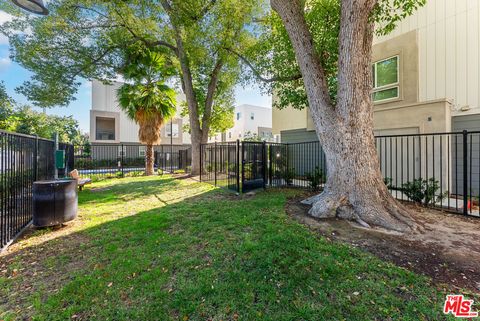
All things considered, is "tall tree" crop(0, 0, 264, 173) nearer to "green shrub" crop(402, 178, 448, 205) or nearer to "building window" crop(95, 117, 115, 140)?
"green shrub" crop(402, 178, 448, 205)

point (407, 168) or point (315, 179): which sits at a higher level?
point (407, 168)

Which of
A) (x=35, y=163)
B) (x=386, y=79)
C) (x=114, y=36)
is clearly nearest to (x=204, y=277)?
(x=35, y=163)

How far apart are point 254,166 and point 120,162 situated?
36.6ft

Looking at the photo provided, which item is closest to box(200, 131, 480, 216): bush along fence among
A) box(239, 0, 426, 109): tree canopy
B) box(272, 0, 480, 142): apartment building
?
box(272, 0, 480, 142): apartment building

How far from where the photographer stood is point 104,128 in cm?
2441

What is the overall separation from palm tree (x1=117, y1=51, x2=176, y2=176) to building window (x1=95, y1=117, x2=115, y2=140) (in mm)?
12663

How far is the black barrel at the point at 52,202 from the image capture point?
4273 mm

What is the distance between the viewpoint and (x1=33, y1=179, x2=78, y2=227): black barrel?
427 cm

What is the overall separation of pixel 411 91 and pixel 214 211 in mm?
8518

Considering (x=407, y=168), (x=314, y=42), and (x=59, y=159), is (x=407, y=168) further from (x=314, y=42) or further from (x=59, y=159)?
(x=59, y=159)

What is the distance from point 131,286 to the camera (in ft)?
8.39

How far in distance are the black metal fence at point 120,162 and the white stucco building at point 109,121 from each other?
1.65 metres

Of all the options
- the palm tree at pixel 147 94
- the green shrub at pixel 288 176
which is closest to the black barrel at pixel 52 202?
the green shrub at pixel 288 176

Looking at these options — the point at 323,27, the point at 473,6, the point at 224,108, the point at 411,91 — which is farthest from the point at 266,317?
the point at 224,108
